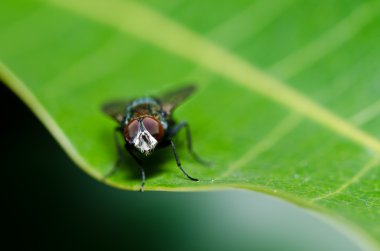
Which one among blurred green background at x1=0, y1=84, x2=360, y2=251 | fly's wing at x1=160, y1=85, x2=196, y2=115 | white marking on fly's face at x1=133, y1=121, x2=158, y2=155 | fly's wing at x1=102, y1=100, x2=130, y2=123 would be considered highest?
fly's wing at x1=160, y1=85, x2=196, y2=115

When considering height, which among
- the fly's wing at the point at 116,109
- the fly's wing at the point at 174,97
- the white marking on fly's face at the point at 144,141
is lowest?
the white marking on fly's face at the point at 144,141

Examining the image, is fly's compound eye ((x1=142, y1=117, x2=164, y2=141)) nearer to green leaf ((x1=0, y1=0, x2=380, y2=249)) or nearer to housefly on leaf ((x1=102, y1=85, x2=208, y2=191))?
housefly on leaf ((x1=102, y1=85, x2=208, y2=191))

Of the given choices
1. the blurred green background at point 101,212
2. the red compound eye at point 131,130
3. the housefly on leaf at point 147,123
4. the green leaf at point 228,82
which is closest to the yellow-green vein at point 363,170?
the green leaf at point 228,82

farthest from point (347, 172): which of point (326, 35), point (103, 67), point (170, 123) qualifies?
point (103, 67)

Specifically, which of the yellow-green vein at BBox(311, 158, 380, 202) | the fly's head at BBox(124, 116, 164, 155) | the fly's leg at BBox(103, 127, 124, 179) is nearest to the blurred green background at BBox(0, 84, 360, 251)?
the fly's leg at BBox(103, 127, 124, 179)

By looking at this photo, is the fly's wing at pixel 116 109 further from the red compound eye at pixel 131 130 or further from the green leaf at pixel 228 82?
the red compound eye at pixel 131 130

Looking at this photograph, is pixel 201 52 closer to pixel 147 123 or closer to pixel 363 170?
pixel 147 123

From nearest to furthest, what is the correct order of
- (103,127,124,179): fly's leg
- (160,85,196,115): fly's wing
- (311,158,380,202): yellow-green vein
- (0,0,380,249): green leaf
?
1. (311,158,380,202): yellow-green vein
2. (0,0,380,249): green leaf
3. (103,127,124,179): fly's leg
4. (160,85,196,115): fly's wing
